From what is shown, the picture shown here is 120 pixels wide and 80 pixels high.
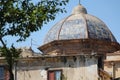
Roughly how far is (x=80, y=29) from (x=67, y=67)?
9.76 meters

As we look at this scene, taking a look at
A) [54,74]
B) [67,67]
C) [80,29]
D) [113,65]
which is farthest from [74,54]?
[80,29]

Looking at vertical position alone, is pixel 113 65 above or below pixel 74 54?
below

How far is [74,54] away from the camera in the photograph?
3306 centimetres

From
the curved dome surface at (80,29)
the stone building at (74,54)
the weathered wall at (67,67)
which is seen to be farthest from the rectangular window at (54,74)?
the curved dome surface at (80,29)

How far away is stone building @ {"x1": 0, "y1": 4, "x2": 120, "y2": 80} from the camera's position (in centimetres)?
3158

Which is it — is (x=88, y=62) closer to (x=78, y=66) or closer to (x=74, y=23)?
(x=78, y=66)

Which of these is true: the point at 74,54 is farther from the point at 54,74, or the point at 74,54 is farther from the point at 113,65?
the point at 113,65

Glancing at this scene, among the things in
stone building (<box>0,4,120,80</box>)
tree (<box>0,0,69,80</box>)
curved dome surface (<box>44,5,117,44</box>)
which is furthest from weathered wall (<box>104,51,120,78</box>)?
tree (<box>0,0,69,80</box>)

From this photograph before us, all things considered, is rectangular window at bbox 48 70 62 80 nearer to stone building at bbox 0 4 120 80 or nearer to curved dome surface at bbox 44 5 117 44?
stone building at bbox 0 4 120 80

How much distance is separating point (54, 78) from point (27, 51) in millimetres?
7059

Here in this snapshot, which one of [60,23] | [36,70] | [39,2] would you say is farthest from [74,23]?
[39,2]

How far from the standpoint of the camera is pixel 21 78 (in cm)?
3238

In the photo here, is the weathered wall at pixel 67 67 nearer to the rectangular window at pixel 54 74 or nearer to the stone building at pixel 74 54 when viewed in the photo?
the stone building at pixel 74 54

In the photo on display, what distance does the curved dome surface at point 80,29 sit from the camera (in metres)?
40.5
